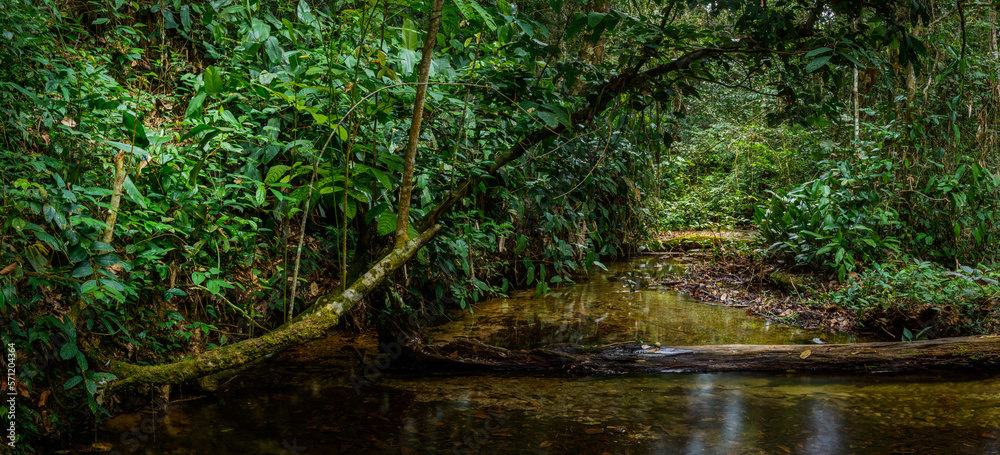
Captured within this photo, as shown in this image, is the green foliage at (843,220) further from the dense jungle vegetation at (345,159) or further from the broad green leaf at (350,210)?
the broad green leaf at (350,210)

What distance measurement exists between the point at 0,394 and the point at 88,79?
1.70 meters

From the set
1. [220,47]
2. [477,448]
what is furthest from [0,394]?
[220,47]

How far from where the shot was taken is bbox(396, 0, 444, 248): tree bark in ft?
8.93

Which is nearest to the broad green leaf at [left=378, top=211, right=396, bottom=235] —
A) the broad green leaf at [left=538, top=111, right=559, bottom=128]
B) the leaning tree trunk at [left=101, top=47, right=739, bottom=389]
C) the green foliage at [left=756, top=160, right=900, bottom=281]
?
the leaning tree trunk at [left=101, top=47, right=739, bottom=389]

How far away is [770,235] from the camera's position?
755cm

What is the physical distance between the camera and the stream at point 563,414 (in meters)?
3.05

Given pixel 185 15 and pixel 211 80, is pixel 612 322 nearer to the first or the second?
pixel 211 80

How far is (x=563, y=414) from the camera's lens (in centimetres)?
348

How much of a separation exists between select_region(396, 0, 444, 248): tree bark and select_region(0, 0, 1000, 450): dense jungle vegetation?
12mm

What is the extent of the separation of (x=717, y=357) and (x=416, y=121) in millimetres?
3007

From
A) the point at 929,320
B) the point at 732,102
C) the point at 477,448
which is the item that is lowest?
the point at 477,448

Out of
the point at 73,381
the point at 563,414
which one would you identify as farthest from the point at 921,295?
the point at 73,381

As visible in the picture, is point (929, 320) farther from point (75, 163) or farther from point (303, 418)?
point (75, 163)

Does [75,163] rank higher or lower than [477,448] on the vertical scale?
higher
